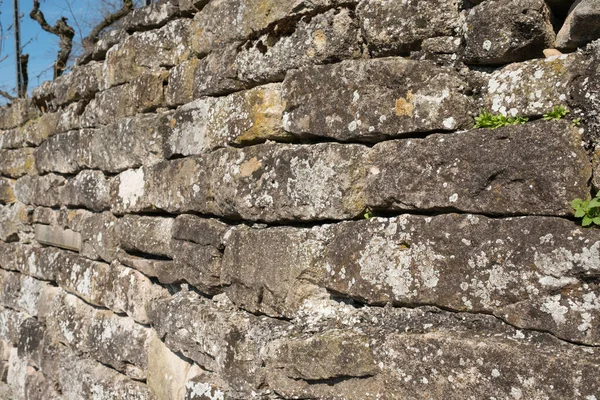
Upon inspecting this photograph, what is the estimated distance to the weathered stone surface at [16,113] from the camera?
6.38 meters

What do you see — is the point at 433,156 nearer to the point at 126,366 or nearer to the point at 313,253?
the point at 313,253

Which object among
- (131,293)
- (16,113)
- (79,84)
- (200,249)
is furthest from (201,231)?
(16,113)

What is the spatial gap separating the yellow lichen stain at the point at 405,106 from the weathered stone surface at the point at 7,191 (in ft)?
18.4

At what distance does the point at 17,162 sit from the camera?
6.62 m

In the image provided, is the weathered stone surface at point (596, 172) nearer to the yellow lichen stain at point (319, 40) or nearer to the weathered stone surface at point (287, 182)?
the weathered stone surface at point (287, 182)

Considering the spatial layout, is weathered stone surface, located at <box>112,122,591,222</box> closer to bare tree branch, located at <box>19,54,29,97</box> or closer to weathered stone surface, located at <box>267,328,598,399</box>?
weathered stone surface, located at <box>267,328,598,399</box>

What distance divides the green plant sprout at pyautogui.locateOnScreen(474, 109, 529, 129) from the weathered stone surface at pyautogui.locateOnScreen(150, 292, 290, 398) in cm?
115

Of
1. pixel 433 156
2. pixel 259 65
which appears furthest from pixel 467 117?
pixel 259 65

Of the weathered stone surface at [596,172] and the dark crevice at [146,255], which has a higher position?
the weathered stone surface at [596,172]

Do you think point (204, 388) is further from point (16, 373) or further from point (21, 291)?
point (21, 291)

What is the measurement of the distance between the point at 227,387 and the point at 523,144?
5.91ft

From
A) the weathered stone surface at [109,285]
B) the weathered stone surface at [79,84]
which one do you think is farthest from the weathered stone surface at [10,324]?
the weathered stone surface at [79,84]

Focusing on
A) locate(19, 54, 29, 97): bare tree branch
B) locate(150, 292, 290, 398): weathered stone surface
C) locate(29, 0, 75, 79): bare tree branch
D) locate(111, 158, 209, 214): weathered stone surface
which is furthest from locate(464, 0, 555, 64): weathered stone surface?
locate(19, 54, 29, 97): bare tree branch

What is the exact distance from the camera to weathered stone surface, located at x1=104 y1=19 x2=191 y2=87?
3832 millimetres
